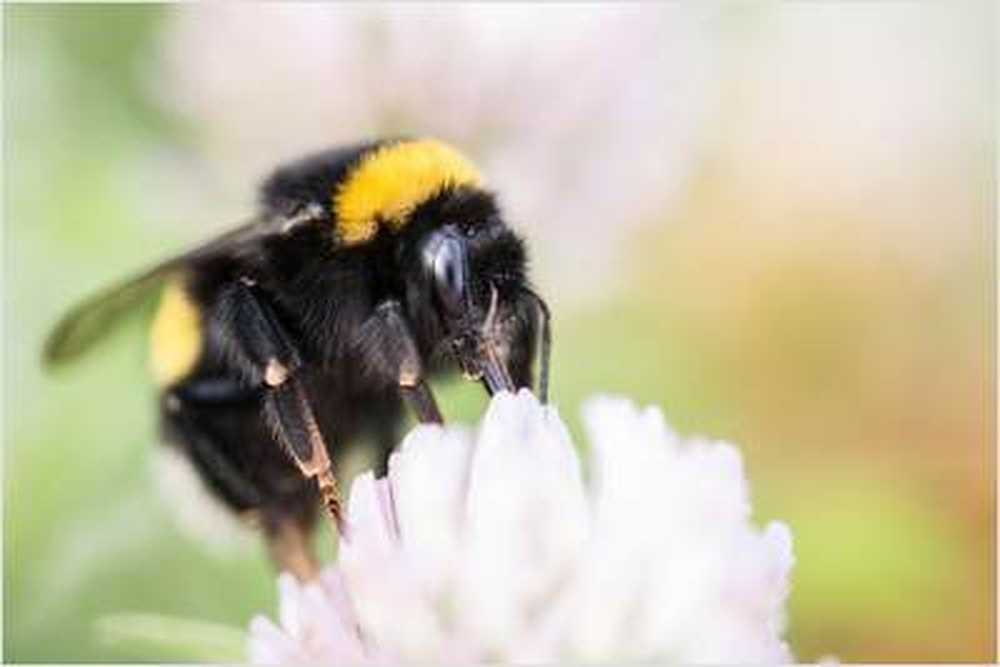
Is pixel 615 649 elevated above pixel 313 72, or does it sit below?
below

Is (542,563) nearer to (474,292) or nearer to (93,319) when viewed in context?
(474,292)

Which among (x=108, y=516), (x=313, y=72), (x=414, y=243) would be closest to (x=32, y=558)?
(x=108, y=516)

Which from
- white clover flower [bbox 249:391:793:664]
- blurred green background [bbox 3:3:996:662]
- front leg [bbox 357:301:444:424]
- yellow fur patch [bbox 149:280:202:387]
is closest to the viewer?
white clover flower [bbox 249:391:793:664]

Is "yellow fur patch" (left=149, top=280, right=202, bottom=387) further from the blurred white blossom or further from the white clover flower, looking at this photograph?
the blurred white blossom

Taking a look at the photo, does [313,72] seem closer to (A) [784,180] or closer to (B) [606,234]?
(B) [606,234]

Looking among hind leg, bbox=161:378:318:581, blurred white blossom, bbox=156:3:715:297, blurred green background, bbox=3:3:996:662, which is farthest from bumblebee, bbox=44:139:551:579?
blurred white blossom, bbox=156:3:715:297

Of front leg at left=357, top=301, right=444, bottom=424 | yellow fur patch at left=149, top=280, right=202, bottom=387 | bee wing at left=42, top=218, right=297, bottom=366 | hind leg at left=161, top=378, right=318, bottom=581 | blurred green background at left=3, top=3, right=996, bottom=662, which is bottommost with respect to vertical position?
front leg at left=357, top=301, right=444, bottom=424
